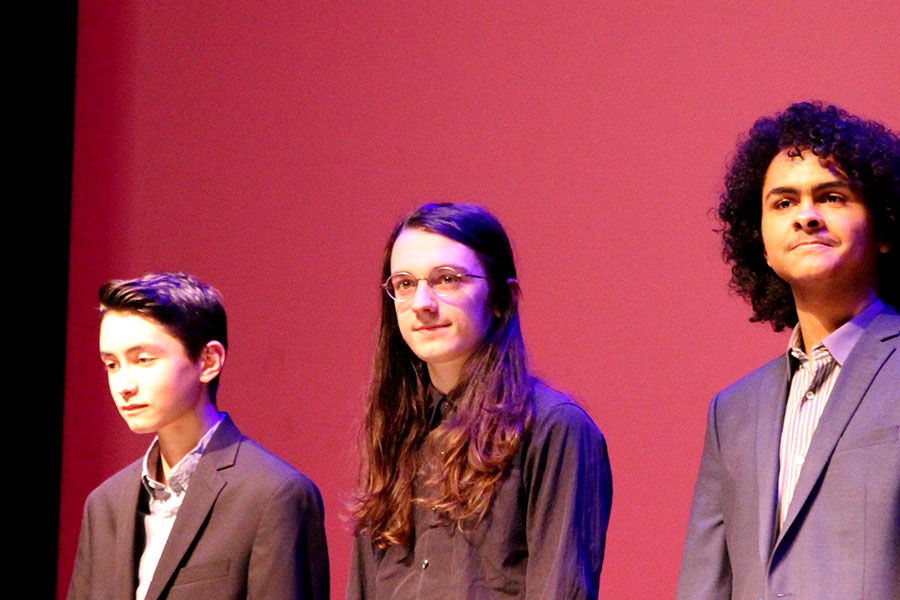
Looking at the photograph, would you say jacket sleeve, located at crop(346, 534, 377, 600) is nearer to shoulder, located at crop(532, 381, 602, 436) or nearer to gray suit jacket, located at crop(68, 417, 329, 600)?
gray suit jacket, located at crop(68, 417, 329, 600)

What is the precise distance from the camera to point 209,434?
3.05 metres

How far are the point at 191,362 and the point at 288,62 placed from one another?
157 cm

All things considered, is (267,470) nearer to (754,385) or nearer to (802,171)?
(754,385)

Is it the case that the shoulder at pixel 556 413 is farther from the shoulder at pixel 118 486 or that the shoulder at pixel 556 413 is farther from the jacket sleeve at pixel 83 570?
the jacket sleeve at pixel 83 570

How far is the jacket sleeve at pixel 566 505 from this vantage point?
2.45 meters

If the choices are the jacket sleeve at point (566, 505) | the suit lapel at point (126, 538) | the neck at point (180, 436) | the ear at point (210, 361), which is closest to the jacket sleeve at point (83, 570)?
the suit lapel at point (126, 538)

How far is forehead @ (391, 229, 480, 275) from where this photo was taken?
8.89 ft

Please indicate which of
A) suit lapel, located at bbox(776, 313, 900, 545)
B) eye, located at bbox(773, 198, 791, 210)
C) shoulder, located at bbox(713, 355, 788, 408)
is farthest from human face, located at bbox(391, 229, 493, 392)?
suit lapel, located at bbox(776, 313, 900, 545)

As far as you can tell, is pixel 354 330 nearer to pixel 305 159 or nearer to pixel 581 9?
pixel 305 159

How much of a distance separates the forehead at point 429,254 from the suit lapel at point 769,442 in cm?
70

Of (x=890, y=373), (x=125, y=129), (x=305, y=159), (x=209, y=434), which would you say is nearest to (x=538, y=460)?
(x=890, y=373)

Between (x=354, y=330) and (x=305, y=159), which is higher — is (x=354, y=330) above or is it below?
below

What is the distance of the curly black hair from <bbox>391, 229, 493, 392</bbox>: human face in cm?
61

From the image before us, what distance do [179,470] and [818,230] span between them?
1639 millimetres
